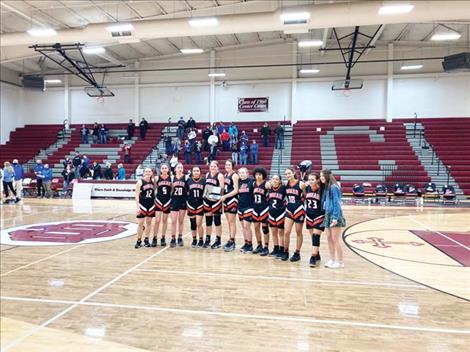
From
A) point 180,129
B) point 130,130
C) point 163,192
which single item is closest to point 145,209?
point 163,192

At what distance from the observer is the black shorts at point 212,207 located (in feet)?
20.3

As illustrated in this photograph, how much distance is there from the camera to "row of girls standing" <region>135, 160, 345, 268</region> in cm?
527

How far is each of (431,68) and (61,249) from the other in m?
20.6

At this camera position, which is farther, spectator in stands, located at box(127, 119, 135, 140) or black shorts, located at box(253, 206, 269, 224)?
spectator in stands, located at box(127, 119, 135, 140)

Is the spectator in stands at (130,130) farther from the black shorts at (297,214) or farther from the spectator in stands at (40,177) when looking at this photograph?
the black shorts at (297,214)

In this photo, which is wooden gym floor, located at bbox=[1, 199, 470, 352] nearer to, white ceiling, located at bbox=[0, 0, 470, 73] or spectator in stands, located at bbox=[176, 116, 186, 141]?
white ceiling, located at bbox=[0, 0, 470, 73]

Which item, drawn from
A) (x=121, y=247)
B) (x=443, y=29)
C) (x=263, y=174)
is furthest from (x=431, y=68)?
(x=121, y=247)

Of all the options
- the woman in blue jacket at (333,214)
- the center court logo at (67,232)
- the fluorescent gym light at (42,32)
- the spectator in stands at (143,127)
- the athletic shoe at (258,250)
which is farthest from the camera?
the spectator in stands at (143,127)

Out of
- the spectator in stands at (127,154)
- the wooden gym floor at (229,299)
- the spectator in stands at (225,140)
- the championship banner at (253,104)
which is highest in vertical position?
the championship banner at (253,104)

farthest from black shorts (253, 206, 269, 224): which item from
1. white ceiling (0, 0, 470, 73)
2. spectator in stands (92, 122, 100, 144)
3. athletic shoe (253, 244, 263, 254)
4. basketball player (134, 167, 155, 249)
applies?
spectator in stands (92, 122, 100, 144)

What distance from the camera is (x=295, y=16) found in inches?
430

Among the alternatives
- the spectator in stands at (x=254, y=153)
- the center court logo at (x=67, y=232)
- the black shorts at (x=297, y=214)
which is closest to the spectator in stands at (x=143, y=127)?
the spectator in stands at (x=254, y=153)

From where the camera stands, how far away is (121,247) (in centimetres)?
649

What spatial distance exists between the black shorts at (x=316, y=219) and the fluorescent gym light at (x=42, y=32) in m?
12.4
